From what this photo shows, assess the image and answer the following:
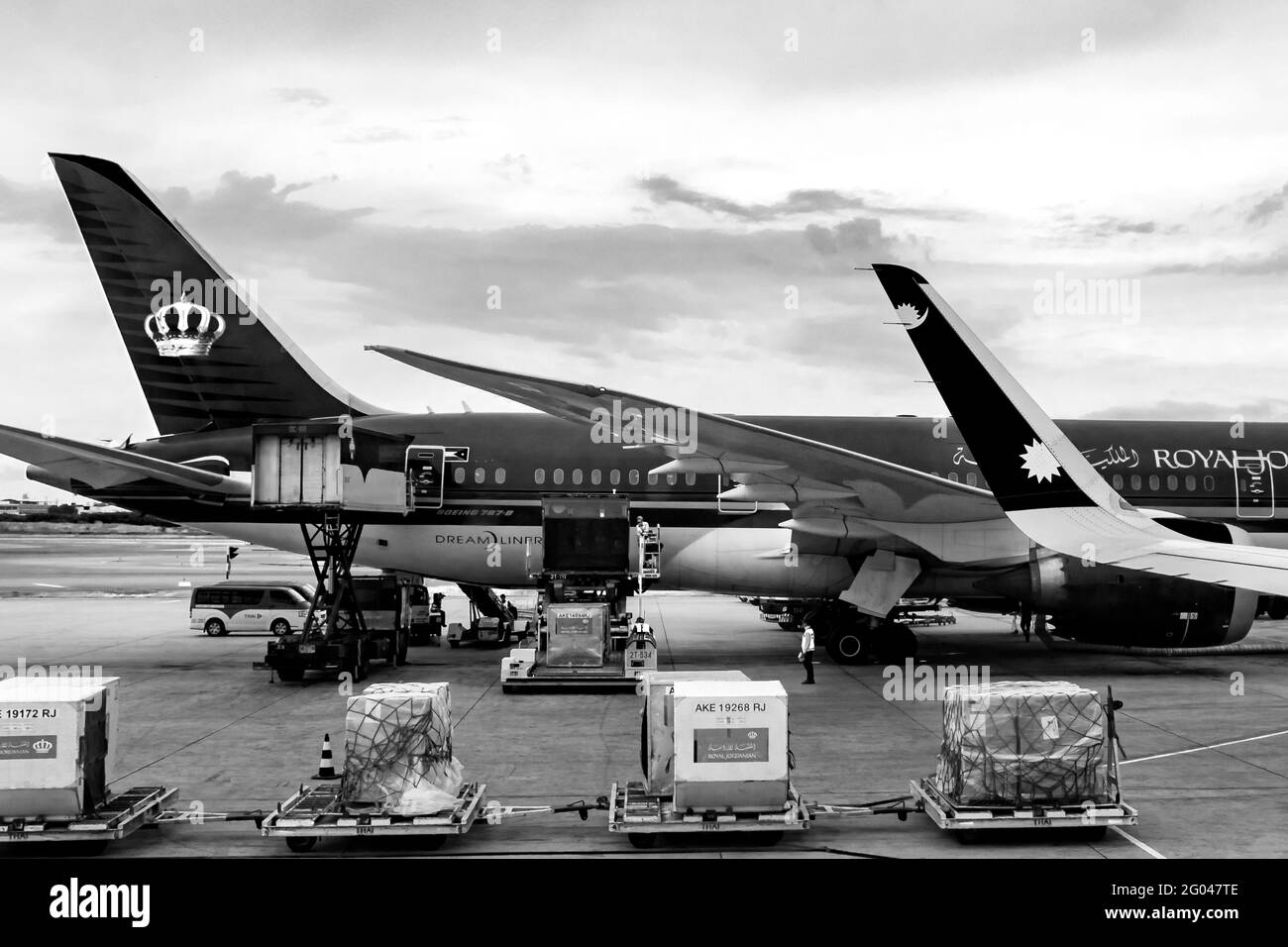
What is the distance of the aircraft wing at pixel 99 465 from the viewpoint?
65.9ft

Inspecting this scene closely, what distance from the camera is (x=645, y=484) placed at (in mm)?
23922

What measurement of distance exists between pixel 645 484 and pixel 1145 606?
982 cm

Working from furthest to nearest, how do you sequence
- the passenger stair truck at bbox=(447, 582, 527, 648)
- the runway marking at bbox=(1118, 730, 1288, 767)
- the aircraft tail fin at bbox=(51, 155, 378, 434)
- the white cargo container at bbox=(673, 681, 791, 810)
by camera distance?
the passenger stair truck at bbox=(447, 582, 527, 648) < the aircraft tail fin at bbox=(51, 155, 378, 434) < the runway marking at bbox=(1118, 730, 1288, 767) < the white cargo container at bbox=(673, 681, 791, 810)

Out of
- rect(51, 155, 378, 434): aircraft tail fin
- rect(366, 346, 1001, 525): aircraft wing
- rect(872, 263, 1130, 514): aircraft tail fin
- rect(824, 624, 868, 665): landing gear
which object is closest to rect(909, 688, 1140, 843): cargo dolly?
rect(872, 263, 1130, 514): aircraft tail fin

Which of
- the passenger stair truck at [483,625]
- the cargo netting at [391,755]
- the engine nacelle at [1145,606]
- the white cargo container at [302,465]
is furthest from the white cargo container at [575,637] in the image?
the cargo netting at [391,755]

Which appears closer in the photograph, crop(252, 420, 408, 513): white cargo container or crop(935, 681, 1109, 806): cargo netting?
crop(935, 681, 1109, 806): cargo netting

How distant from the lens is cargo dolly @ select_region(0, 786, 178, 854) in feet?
30.8

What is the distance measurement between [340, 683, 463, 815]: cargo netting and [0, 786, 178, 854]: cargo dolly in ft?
5.76

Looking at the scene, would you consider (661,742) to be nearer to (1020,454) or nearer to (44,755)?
(1020,454)

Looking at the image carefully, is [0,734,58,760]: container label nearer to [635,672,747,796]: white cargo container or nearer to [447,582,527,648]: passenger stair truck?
[635,672,747,796]: white cargo container

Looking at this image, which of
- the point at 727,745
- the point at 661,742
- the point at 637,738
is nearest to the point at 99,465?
the point at 637,738

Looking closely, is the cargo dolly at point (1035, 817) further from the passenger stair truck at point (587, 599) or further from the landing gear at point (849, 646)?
the landing gear at point (849, 646)
